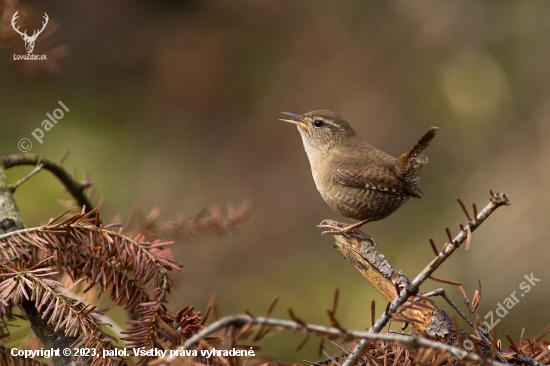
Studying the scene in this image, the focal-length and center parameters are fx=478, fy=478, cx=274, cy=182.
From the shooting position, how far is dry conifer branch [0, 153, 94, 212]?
155cm

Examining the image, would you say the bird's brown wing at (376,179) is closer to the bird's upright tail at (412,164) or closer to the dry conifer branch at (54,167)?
the bird's upright tail at (412,164)

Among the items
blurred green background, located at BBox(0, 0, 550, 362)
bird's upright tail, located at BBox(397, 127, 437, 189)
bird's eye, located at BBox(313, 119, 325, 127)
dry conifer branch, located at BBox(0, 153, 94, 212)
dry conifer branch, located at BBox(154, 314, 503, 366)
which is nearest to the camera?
dry conifer branch, located at BBox(154, 314, 503, 366)

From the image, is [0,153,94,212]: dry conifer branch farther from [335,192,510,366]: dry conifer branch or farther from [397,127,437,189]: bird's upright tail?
[397,127,437,189]: bird's upright tail

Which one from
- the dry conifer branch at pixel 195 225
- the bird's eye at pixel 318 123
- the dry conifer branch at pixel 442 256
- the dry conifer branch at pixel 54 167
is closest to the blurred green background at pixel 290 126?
the bird's eye at pixel 318 123

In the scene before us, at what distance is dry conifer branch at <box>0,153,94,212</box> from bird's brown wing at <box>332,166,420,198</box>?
126cm

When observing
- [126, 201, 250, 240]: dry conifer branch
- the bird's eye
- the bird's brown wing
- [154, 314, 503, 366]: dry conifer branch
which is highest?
the bird's eye

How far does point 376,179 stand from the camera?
2.41 m

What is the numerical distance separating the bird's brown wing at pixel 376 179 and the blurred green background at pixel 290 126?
150 cm

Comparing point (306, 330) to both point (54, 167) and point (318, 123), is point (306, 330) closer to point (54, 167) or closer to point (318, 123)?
point (54, 167)

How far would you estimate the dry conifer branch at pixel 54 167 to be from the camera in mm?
1547

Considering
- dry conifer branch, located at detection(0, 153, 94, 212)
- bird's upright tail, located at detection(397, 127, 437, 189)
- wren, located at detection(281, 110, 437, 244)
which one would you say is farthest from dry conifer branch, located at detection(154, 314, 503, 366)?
bird's upright tail, located at detection(397, 127, 437, 189)

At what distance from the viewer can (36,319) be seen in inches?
48.3

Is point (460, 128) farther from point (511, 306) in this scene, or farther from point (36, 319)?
point (36, 319)

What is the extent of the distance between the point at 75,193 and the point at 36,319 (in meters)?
0.64
